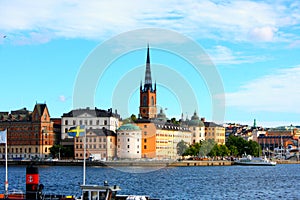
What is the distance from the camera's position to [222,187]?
6538cm

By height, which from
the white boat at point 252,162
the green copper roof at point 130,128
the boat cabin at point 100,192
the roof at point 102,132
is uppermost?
the green copper roof at point 130,128

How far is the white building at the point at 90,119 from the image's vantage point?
474 feet

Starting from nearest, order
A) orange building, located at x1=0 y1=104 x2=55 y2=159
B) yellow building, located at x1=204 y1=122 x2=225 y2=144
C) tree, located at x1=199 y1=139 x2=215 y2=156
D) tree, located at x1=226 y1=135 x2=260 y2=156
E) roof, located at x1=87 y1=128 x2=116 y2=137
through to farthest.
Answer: roof, located at x1=87 y1=128 x2=116 y2=137 → orange building, located at x1=0 y1=104 x2=55 y2=159 → tree, located at x1=199 y1=139 x2=215 y2=156 → tree, located at x1=226 y1=135 x2=260 y2=156 → yellow building, located at x1=204 y1=122 x2=225 y2=144

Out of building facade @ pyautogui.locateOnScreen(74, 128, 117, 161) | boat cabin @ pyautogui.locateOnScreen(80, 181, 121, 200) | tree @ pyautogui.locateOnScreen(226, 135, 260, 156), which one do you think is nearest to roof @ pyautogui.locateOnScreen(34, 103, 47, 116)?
building facade @ pyautogui.locateOnScreen(74, 128, 117, 161)

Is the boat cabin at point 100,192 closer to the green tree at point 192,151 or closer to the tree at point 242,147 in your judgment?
the green tree at point 192,151

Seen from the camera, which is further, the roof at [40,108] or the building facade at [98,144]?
the roof at [40,108]

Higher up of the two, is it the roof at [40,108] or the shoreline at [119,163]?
the roof at [40,108]

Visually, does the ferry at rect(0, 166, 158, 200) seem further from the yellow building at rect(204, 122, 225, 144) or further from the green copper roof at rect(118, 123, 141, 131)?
the yellow building at rect(204, 122, 225, 144)

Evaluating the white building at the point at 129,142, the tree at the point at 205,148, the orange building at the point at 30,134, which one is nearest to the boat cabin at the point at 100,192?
the white building at the point at 129,142

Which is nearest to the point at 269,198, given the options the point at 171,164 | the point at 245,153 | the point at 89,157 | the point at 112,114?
the point at 171,164

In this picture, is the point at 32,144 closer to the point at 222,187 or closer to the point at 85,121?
the point at 85,121

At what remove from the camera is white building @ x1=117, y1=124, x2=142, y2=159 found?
13300 cm

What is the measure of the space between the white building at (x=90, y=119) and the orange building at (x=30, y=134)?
356cm

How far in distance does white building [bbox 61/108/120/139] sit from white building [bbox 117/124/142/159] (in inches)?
400
